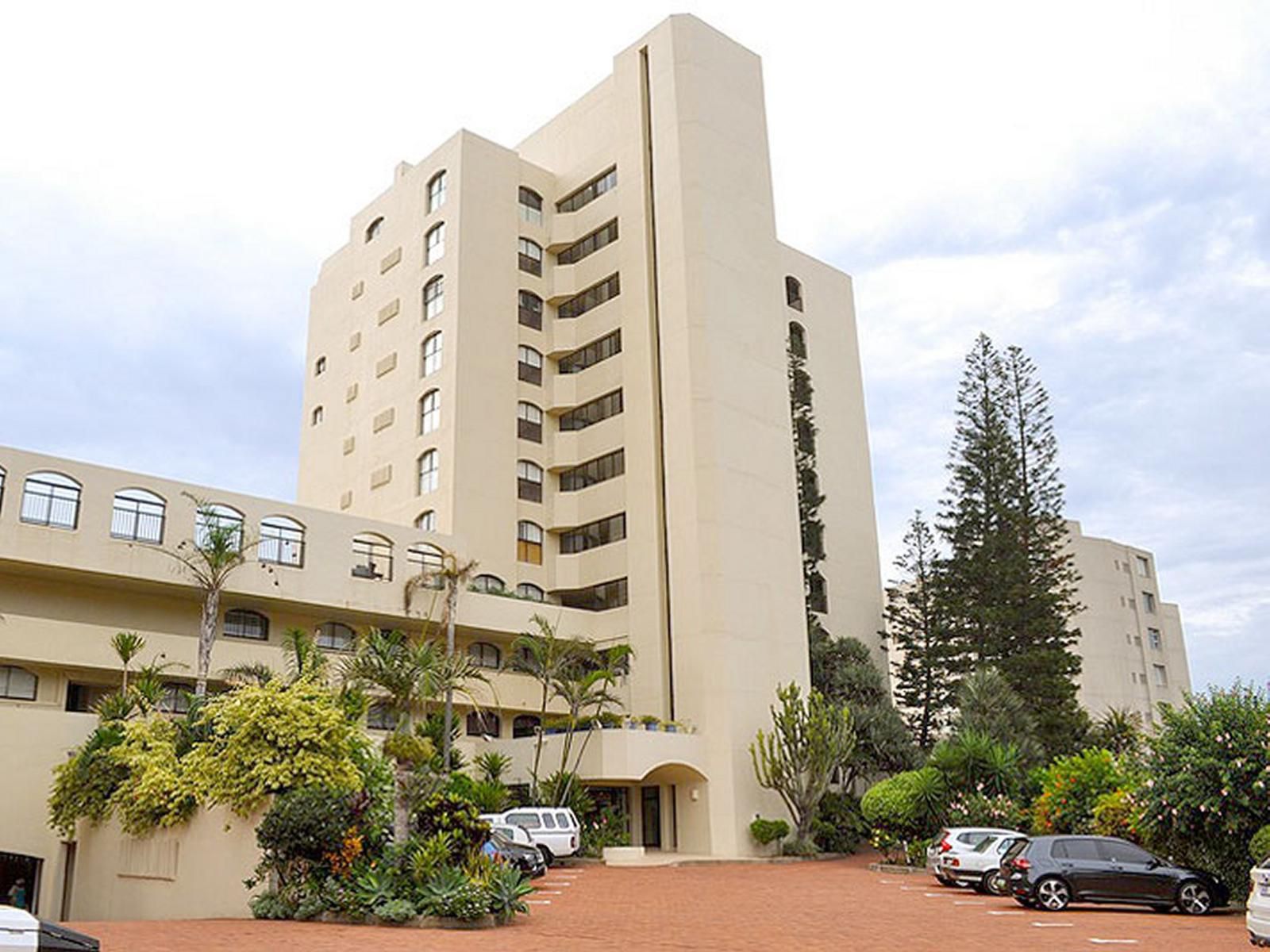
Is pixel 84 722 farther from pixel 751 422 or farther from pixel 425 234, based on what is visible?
pixel 425 234

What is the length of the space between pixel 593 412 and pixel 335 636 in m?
12.2

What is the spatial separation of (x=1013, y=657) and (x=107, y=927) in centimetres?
3389

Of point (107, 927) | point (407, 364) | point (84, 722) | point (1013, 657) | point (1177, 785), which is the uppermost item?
point (407, 364)

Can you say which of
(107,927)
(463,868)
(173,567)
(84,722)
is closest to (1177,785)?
(463,868)

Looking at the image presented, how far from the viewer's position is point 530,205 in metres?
43.1

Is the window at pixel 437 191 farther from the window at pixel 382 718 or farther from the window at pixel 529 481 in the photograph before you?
the window at pixel 382 718

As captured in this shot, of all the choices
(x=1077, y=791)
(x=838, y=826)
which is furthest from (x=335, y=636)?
(x=1077, y=791)

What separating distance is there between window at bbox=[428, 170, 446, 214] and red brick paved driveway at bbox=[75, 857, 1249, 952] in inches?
1088

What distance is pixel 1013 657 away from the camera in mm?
41344

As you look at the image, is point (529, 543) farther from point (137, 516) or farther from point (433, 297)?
point (137, 516)

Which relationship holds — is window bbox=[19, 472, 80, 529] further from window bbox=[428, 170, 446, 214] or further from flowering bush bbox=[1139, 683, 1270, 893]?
flowering bush bbox=[1139, 683, 1270, 893]

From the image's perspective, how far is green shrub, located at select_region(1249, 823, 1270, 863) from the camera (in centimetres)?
1600

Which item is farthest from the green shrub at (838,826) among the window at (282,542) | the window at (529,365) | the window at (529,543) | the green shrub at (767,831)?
the window at (529,365)

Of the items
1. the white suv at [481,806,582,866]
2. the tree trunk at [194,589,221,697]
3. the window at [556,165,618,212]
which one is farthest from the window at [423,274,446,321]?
the white suv at [481,806,582,866]
